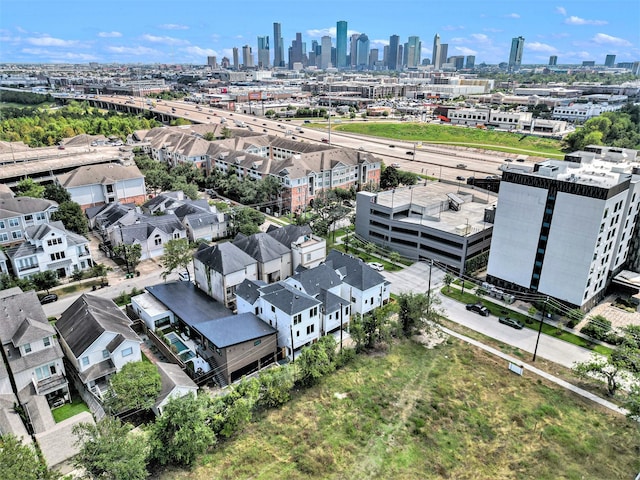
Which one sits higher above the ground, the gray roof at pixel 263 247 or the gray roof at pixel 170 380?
the gray roof at pixel 263 247

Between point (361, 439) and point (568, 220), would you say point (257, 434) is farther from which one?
point (568, 220)

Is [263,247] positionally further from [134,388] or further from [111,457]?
[111,457]

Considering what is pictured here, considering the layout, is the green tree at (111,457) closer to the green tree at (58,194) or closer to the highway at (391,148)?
the green tree at (58,194)

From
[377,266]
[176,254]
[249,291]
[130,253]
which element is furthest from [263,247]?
[130,253]

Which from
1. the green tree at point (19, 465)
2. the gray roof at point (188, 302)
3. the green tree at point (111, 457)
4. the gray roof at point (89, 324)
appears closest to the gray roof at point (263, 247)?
the gray roof at point (188, 302)

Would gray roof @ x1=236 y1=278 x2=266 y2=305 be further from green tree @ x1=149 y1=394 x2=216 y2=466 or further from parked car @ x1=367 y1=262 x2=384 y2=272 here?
parked car @ x1=367 y1=262 x2=384 y2=272
